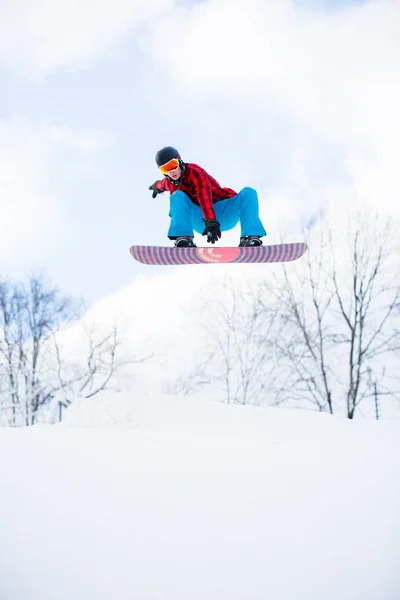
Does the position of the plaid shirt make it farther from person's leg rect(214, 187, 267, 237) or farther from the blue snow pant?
person's leg rect(214, 187, 267, 237)

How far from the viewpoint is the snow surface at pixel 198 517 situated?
212 centimetres

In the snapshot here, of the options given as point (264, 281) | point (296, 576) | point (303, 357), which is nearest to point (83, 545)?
point (296, 576)

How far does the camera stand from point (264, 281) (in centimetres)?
1445

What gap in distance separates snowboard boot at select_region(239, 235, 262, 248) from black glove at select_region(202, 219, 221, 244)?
370 millimetres

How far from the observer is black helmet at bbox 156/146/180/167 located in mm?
3879

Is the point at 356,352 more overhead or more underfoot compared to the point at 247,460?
more overhead

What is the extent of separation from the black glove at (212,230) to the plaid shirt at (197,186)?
65 millimetres

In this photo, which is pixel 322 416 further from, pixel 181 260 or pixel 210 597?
pixel 210 597

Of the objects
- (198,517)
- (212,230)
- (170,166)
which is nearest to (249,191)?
(212,230)

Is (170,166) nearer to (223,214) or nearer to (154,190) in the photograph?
(154,190)

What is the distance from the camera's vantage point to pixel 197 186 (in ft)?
13.7

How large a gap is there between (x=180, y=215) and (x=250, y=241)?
751 millimetres

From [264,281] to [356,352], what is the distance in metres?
3.72

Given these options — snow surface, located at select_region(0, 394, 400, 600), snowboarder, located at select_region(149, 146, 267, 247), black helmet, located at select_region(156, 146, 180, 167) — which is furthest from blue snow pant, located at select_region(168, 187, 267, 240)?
snow surface, located at select_region(0, 394, 400, 600)
